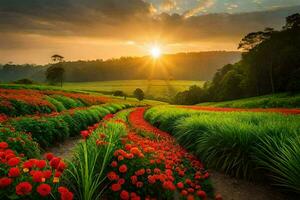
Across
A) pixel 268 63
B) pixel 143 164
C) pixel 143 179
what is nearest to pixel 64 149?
pixel 143 164

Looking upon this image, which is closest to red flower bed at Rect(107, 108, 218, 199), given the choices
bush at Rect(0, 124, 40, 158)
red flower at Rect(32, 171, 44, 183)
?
red flower at Rect(32, 171, 44, 183)

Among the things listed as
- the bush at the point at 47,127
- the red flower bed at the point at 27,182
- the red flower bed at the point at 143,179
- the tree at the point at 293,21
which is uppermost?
the tree at the point at 293,21

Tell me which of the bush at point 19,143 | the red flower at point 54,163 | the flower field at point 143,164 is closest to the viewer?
the flower field at point 143,164

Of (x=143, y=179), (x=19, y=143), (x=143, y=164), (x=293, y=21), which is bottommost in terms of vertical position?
(x=19, y=143)

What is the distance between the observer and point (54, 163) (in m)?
4.19

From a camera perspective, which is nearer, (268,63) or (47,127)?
(47,127)

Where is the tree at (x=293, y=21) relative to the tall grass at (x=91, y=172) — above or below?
above

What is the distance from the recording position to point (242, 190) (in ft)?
19.3

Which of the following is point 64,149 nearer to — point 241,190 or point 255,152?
point 241,190

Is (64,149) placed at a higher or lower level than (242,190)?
lower

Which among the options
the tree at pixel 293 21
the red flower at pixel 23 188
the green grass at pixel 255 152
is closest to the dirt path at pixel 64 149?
the green grass at pixel 255 152

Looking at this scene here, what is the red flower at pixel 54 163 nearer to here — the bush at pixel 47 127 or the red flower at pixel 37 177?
the red flower at pixel 37 177

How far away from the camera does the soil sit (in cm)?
547

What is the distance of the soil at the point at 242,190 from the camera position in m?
5.47
